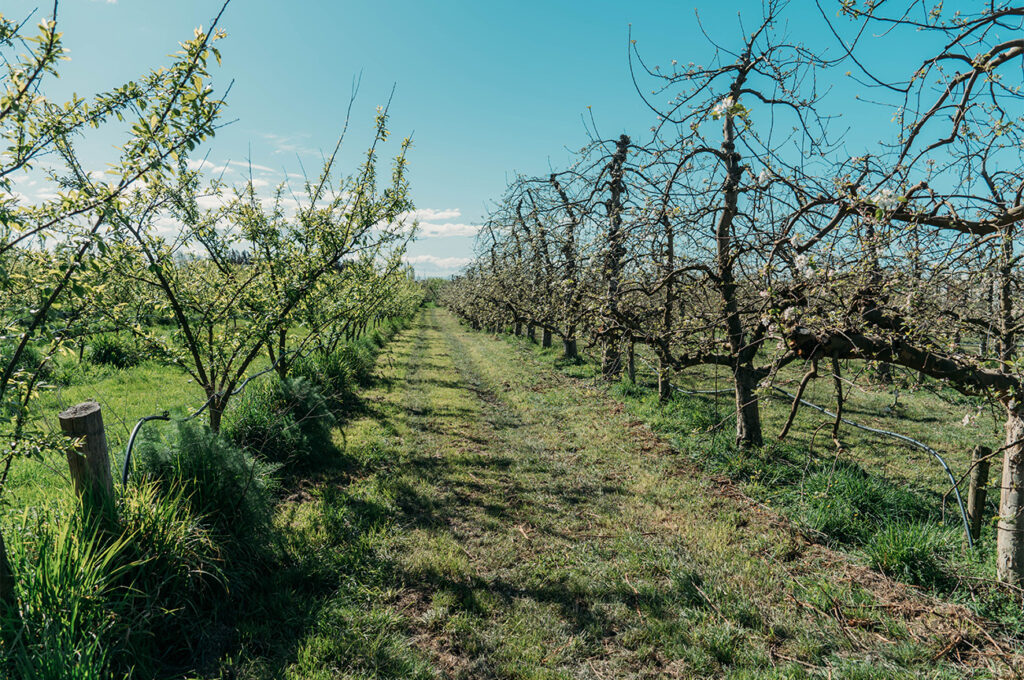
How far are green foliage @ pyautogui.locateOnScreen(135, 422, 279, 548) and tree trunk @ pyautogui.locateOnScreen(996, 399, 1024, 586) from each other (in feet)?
20.1

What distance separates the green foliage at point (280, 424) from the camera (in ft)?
19.6

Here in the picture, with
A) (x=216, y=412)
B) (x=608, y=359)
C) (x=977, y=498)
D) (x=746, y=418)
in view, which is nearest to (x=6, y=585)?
(x=216, y=412)

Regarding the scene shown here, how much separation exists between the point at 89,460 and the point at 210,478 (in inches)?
36.4

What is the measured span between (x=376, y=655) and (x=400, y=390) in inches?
318

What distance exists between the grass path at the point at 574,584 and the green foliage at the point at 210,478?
0.58m

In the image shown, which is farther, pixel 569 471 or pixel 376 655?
pixel 569 471

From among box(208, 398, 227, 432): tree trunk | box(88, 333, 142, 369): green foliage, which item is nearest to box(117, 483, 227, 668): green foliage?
box(208, 398, 227, 432): tree trunk

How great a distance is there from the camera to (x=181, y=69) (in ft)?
9.99

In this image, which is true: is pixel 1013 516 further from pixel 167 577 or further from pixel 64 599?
pixel 64 599

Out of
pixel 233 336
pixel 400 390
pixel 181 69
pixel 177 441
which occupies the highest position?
pixel 181 69

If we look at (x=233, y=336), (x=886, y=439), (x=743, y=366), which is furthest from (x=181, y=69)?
(x=886, y=439)

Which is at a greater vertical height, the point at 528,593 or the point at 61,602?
the point at 61,602

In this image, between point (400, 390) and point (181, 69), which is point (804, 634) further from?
point (400, 390)

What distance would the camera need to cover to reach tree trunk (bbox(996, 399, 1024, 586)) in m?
3.79
